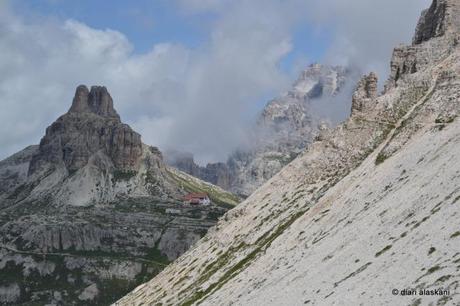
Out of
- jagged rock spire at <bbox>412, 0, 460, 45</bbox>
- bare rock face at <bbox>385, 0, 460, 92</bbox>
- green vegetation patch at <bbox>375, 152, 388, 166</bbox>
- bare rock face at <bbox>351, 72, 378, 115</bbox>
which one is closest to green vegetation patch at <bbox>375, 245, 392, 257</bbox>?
green vegetation patch at <bbox>375, 152, 388, 166</bbox>

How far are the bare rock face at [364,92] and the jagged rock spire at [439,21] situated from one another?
16264 mm

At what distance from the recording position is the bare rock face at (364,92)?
133m

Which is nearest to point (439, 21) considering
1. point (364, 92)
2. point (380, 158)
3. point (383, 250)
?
point (364, 92)

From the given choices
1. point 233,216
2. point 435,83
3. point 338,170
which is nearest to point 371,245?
point 338,170

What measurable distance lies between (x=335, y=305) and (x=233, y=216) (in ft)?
267

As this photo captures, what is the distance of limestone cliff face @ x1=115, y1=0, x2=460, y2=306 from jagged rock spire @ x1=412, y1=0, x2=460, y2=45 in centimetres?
38

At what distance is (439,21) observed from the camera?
138 metres

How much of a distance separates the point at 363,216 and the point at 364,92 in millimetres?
57216

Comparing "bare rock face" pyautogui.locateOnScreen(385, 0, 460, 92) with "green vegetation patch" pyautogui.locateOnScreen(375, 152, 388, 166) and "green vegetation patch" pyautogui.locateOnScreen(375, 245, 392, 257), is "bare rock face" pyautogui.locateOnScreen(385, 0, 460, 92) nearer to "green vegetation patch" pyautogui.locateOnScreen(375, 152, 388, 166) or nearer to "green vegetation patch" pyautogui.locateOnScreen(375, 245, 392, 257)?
"green vegetation patch" pyautogui.locateOnScreen(375, 152, 388, 166)

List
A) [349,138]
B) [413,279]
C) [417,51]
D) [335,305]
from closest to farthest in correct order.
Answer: [413,279]
[335,305]
[349,138]
[417,51]

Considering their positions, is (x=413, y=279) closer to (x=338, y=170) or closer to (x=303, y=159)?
(x=338, y=170)

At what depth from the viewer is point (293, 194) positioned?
12506 centimetres

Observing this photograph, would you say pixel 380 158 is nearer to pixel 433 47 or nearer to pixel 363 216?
pixel 363 216

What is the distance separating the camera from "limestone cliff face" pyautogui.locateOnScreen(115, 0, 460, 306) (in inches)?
2480
